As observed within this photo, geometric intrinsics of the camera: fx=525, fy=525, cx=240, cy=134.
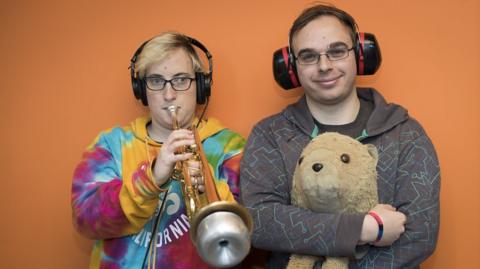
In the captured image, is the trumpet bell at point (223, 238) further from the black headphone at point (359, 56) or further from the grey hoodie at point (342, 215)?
the black headphone at point (359, 56)

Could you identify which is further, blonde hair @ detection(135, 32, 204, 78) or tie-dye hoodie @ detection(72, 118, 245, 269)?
blonde hair @ detection(135, 32, 204, 78)

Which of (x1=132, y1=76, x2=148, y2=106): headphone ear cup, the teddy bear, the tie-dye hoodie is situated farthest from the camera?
(x1=132, y1=76, x2=148, y2=106): headphone ear cup

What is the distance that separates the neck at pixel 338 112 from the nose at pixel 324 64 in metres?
0.17

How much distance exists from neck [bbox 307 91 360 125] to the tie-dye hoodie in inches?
13.7

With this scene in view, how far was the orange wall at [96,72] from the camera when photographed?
233 centimetres

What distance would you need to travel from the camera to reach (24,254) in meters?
2.48

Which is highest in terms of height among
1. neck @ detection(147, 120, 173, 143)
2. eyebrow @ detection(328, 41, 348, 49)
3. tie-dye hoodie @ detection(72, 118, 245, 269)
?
eyebrow @ detection(328, 41, 348, 49)

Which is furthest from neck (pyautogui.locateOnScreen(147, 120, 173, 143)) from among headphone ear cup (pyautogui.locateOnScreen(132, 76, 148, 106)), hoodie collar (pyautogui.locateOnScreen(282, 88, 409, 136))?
hoodie collar (pyautogui.locateOnScreen(282, 88, 409, 136))

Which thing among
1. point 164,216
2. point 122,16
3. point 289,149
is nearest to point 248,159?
point 289,149

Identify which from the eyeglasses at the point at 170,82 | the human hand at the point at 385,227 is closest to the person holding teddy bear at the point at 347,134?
the human hand at the point at 385,227

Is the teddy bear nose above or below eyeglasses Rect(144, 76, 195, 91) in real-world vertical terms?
below

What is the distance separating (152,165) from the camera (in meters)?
1.76

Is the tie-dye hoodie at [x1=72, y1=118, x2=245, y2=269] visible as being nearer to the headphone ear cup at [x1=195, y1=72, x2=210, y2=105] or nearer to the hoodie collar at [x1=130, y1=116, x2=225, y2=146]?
the hoodie collar at [x1=130, y1=116, x2=225, y2=146]

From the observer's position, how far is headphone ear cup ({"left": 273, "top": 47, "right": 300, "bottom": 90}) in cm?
199
